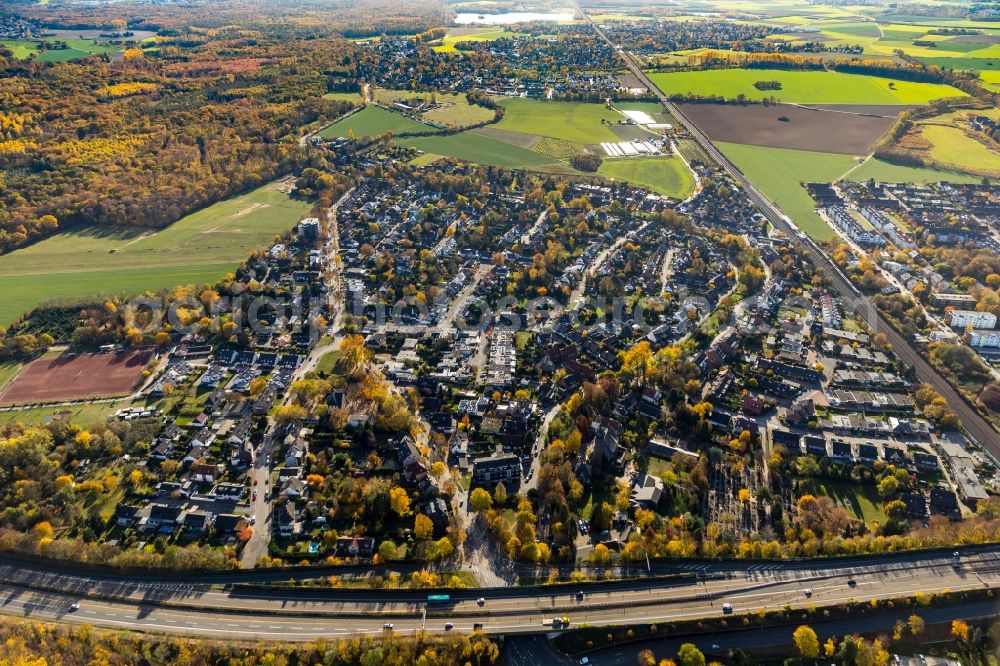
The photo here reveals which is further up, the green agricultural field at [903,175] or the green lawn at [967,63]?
the green lawn at [967,63]

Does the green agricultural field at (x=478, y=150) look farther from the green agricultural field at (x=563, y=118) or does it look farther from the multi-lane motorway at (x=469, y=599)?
the multi-lane motorway at (x=469, y=599)

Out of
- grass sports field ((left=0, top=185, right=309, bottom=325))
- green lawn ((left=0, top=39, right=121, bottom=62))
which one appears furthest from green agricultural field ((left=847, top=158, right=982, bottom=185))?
green lawn ((left=0, top=39, right=121, bottom=62))

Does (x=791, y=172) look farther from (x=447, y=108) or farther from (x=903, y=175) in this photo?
(x=447, y=108)

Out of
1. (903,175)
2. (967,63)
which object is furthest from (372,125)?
(967,63)

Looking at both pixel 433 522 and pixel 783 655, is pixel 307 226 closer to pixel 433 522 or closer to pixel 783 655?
pixel 433 522

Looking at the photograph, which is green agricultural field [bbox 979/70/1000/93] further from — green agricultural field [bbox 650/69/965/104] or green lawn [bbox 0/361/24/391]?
green lawn [bbox 0/361/24/391]

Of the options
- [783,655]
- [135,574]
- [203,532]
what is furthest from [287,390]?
[783,655]

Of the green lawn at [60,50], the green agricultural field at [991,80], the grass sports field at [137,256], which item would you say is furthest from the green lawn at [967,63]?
the green lawn at [60,50]
